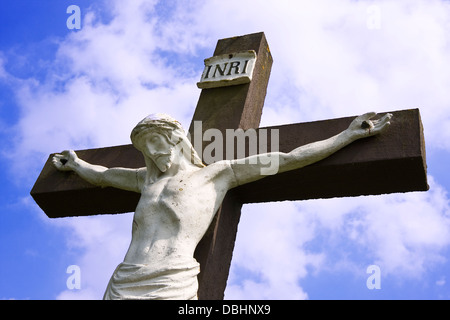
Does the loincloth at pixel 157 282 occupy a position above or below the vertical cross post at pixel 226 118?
below

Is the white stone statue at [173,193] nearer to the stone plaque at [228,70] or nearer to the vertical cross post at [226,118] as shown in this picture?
the vertical cross post at [226,118]

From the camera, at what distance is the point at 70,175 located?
4988mm

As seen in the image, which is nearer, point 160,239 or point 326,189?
point 160,239

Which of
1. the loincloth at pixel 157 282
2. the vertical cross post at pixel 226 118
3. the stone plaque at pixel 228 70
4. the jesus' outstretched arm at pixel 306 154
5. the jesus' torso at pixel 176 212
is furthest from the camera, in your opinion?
the stone plaque at pixel 228 70

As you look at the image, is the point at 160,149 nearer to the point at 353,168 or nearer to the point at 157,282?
the point at 157,282

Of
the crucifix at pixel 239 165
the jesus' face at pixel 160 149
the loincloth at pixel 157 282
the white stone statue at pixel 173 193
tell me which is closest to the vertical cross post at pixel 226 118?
the crucifix at pixel 239 165

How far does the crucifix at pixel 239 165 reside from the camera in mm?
4148

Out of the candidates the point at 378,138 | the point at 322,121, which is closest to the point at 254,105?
the point at 322,121

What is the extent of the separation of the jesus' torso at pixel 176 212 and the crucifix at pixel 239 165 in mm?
23

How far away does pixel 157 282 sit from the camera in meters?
3.63

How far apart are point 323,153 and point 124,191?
1.37m

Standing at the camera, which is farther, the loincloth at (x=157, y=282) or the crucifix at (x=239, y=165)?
the crucifix at (x=239, y=165)

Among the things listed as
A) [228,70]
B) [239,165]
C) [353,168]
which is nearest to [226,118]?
[228,70]
